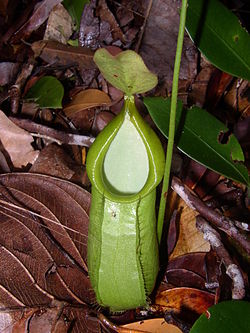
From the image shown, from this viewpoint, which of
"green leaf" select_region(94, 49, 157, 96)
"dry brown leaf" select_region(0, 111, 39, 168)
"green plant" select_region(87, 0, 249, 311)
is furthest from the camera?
"dry brown leaf" select_region(0, 111, 39, 168)

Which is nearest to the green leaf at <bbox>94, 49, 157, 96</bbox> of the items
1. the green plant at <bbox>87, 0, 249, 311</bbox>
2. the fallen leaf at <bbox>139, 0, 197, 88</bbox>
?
the green plant at <bbox>87, 0, 249, 311</bbox>

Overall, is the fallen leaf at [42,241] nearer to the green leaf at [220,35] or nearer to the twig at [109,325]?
the twig at [109,325]

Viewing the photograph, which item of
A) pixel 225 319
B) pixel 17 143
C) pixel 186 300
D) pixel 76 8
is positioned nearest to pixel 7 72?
pixel 76 8

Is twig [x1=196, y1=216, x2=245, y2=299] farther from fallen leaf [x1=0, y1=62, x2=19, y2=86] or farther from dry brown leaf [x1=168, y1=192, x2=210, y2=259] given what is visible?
fallen leaf [x1=0, y1=62, x2=19, y2=86]

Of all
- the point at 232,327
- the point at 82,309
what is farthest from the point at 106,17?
the point at 232,327

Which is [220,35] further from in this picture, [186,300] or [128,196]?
[186,300]
